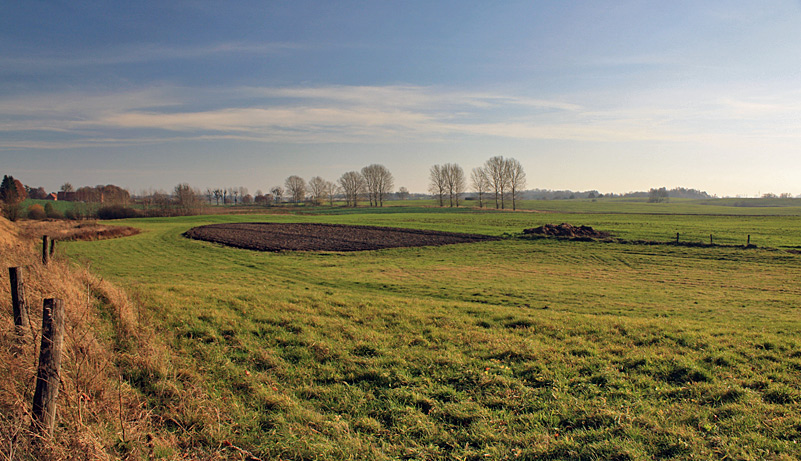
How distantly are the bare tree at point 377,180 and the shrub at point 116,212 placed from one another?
72.7 m

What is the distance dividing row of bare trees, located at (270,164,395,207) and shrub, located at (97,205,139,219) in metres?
Result: 66.3

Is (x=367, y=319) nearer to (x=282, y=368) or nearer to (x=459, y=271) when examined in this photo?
(x=282, y=368)

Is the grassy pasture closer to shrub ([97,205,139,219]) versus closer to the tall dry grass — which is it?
the tall dry grass

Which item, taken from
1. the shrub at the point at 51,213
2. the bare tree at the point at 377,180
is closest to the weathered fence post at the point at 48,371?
the shrub at the point at 51,213

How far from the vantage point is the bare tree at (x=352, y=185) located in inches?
5679

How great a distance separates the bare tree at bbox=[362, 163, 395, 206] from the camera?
14138 cm

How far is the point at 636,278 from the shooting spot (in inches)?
843

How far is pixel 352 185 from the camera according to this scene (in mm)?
146000

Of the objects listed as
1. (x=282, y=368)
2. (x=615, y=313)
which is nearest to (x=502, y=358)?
(x=282, y=368)

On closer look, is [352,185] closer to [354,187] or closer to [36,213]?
[354,187]

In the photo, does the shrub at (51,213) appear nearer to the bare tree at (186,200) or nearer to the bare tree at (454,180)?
the bare tree at (186,200)

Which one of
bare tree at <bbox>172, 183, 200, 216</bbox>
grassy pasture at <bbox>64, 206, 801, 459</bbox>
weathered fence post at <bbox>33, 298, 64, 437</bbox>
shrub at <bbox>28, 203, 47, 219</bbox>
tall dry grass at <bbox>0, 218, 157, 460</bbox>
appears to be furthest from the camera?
bare tree at <bbox>172, 183, 200, 216</bbox>

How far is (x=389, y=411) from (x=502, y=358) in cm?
281

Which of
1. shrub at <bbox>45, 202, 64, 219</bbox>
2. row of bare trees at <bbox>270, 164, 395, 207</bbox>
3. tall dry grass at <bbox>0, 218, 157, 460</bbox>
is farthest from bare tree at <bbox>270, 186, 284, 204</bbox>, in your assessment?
tall dry grass at <bbox>0, 218, 157, 460</bbox>
